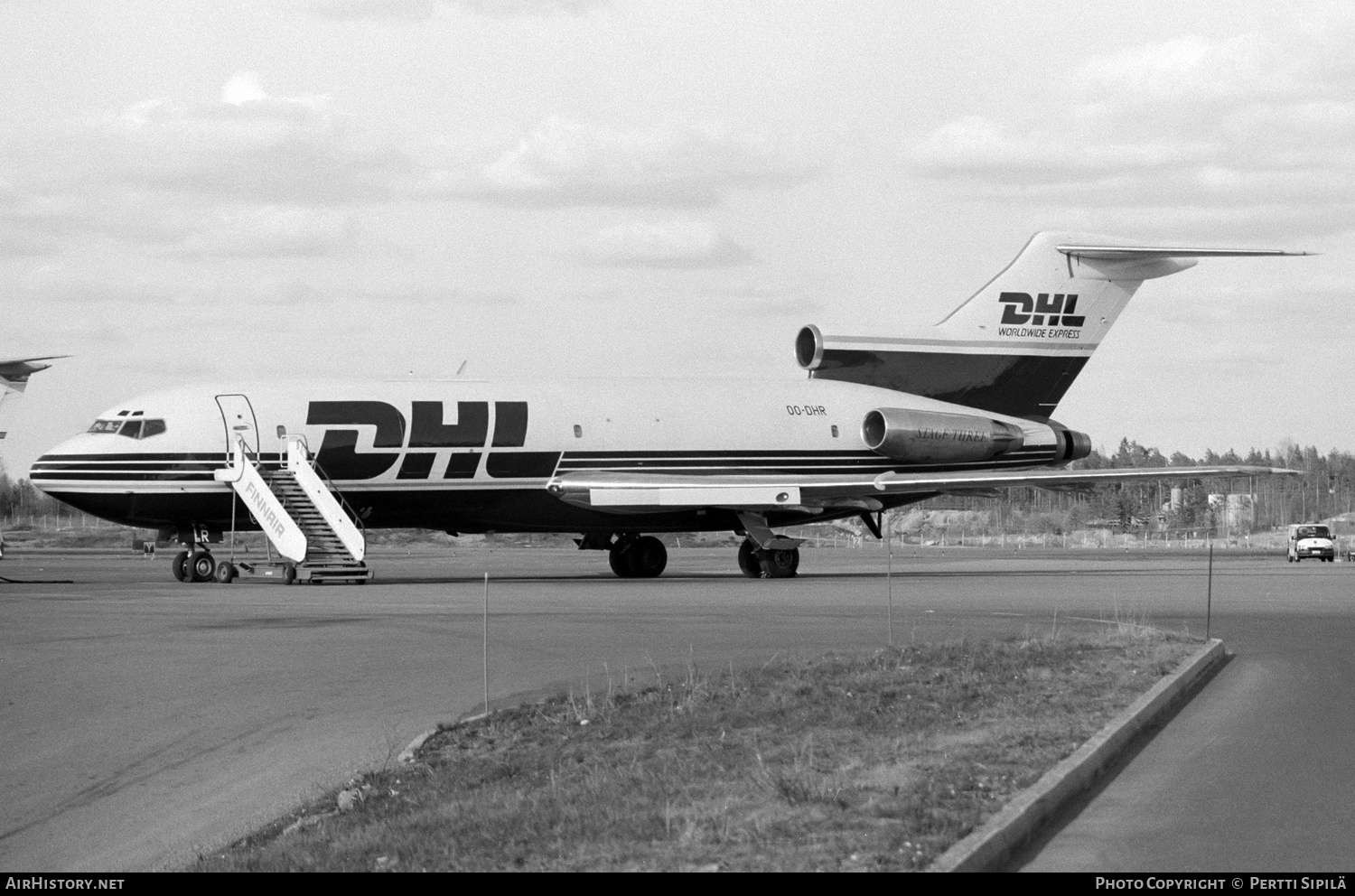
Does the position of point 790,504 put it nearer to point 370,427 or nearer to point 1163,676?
point 370,427

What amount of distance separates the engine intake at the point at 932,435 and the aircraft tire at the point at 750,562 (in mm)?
3745

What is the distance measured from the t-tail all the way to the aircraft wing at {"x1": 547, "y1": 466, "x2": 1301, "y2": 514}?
11.7ft

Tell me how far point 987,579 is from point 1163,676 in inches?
783

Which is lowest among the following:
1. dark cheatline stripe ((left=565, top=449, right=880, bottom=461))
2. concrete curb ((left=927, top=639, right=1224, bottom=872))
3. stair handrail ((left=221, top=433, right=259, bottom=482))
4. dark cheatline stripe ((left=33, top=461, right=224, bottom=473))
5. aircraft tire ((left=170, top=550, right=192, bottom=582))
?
aircraft tire ((left=170, top=550, right=192, bottom=582))

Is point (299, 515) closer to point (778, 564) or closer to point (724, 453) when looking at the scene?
point (724, 453)

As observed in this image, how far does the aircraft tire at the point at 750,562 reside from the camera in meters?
37.0

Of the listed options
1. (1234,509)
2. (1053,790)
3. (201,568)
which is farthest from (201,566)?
(1234,509)

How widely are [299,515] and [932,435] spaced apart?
1431 centimetres

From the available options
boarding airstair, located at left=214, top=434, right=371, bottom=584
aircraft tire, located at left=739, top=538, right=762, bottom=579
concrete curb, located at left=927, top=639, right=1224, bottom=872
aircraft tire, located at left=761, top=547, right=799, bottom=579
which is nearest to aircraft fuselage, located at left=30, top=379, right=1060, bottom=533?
boarding airstair, located at left=214, top=434, right=371, bottom=584

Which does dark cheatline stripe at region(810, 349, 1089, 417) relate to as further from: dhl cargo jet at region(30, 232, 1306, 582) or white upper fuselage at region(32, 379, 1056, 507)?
white upper fuselage at region(32, 379, 1056, 507)

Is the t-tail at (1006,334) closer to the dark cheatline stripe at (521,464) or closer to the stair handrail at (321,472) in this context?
the dark cheatline stripe at (521,464)

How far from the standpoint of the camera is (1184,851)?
825cm

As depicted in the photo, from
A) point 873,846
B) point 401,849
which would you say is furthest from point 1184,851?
point 401,849

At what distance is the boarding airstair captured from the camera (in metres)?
32.0
